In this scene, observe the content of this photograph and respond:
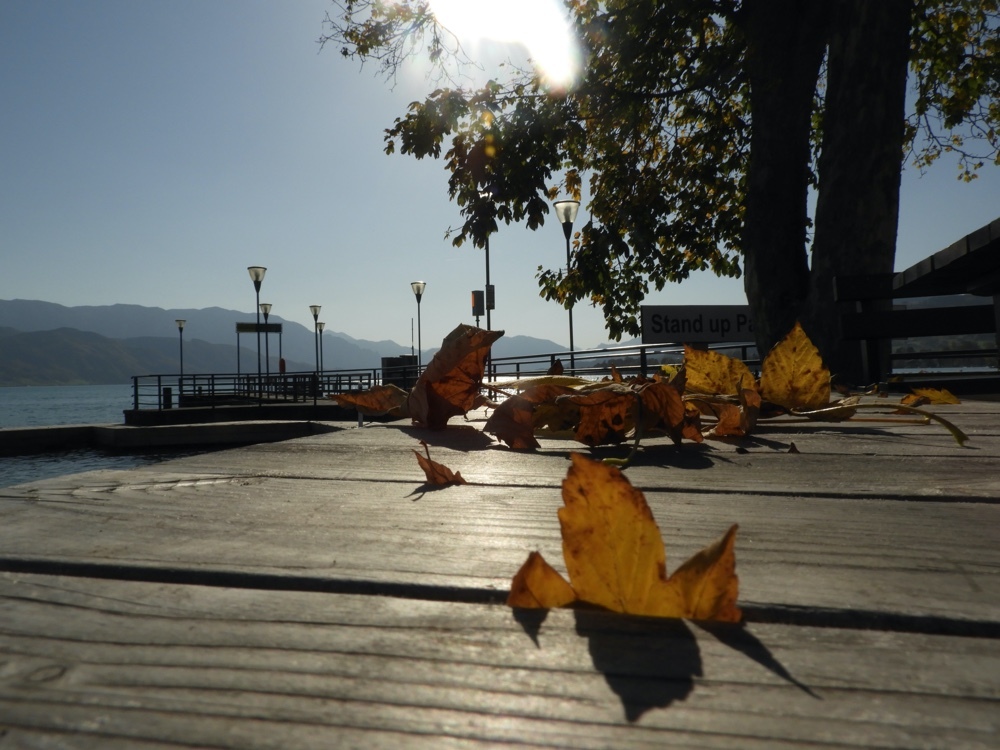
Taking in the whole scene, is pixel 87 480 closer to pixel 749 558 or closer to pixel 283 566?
pixel 283 566

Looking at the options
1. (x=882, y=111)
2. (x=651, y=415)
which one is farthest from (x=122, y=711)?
(x=882, y=111)

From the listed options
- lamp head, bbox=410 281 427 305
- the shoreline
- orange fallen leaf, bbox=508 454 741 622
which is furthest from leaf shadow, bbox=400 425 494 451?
lamp head, bbox=410 281 427 305

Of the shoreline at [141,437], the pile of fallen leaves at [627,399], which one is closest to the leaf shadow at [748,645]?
the pile of fallen leaves at [627,399]

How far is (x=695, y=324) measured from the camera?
31.4ft

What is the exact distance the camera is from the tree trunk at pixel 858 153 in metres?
6.40

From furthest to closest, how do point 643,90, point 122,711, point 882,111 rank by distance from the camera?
1. point 643,90
2. point 882,111
3. point 122,711

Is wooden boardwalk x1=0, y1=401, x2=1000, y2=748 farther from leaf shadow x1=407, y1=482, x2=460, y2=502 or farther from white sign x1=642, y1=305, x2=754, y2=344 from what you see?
white sign x1=642, y1=305, x2=754, y2=344

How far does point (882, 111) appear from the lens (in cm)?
646

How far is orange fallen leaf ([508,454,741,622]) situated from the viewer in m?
0.51

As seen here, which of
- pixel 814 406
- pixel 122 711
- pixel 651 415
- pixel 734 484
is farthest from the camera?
pixel 814 406

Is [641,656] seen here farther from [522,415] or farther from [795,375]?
[795,375]

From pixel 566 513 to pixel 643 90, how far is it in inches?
346

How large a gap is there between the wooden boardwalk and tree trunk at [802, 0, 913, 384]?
6173mm

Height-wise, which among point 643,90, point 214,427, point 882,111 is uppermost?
point 643,90
